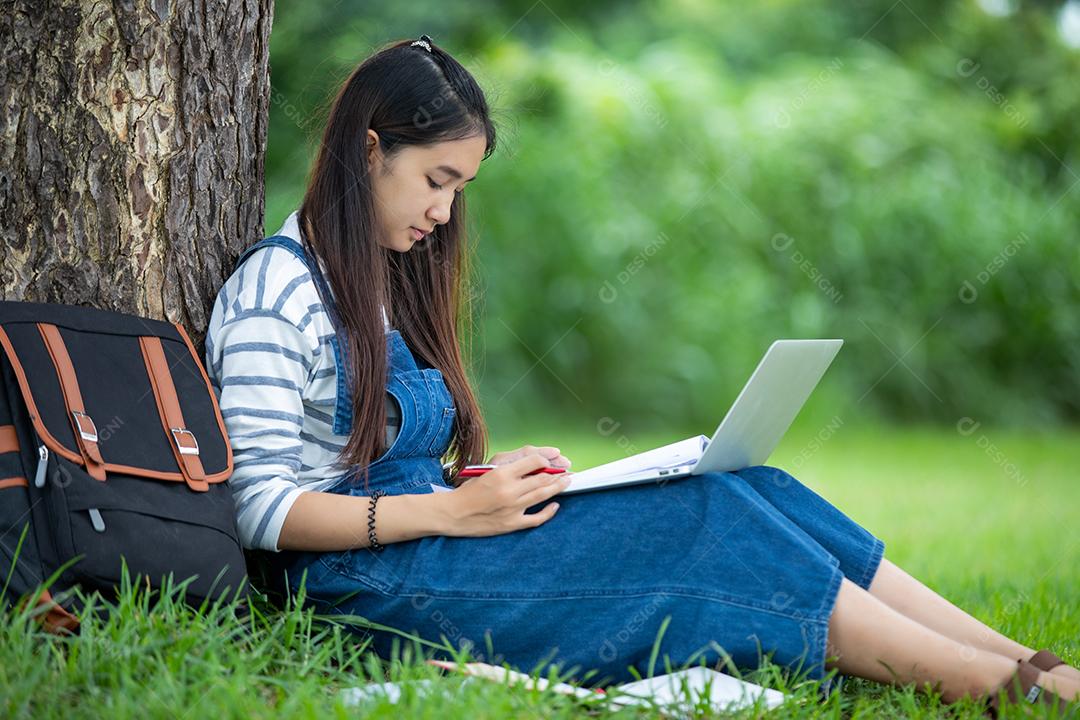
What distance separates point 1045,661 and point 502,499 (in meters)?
0.97

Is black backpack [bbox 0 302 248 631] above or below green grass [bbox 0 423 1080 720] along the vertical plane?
above

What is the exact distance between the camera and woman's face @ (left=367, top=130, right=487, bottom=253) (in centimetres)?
233

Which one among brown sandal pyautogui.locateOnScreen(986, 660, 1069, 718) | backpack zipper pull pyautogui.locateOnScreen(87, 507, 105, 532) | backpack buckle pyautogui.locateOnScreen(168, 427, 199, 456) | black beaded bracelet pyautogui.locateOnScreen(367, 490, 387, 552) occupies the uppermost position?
backpack buckle pyautogui.locateOnScreen(168, 427, 199, 456)

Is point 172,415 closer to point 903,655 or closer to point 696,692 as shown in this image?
point 696,692

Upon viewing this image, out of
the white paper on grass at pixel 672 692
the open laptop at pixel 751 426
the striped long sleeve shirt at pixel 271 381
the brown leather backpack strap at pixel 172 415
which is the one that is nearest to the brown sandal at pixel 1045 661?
the white paper on grass at pixel 672 692

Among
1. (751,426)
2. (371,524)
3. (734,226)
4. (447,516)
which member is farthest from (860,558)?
(734,226)

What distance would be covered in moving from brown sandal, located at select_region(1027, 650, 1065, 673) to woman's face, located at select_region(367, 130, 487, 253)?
1.34m

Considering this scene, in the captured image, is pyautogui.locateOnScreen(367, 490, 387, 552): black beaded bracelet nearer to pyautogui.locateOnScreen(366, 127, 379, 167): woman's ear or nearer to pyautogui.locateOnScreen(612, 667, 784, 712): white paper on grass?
pyautogui.locateOnScreen(612, 667, 784, 712): white paper on grass

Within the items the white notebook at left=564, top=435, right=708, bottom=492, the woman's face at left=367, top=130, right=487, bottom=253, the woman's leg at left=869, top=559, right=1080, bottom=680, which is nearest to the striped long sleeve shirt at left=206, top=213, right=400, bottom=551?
the woman's face at left=367, top=130, right=487, bottom=253

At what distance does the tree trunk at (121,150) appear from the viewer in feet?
7.29

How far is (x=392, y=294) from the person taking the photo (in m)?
2.56

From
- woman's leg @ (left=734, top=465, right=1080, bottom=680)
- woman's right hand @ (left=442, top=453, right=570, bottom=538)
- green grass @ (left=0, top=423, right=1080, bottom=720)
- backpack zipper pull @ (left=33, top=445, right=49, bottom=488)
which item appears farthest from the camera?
woman's leg @ (left=734, top=465, right=1080, bottom=680)

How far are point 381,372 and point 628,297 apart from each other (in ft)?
15.3

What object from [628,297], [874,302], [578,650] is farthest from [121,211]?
[874,302]
